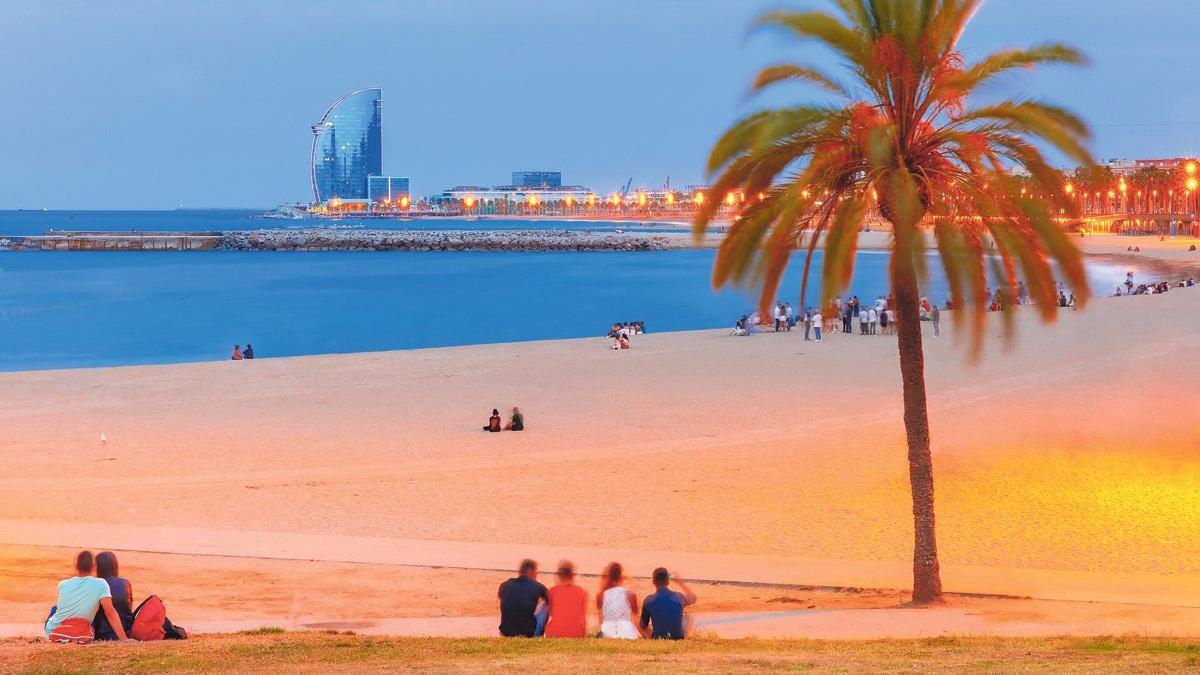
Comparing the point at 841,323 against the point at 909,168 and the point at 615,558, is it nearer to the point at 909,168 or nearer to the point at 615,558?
the point at 615,558

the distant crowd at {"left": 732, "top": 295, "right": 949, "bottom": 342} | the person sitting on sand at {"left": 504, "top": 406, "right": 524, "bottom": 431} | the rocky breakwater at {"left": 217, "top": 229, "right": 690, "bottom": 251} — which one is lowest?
the person sitting on sand at {"left": 504, "top": 406, "right": 524, "bottom": 431}

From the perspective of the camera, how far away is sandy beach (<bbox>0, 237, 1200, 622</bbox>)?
13633 mm

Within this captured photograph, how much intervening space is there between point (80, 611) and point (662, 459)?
36.8 ft

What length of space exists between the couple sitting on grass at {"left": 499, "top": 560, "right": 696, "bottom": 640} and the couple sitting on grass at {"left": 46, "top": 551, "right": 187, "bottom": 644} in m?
2.15

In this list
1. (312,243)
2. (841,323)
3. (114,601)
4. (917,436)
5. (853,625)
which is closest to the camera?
(114,601)

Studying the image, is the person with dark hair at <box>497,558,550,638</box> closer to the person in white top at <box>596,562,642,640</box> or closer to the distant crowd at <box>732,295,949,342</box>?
the person in white top at <box>596,562,642,640</box>

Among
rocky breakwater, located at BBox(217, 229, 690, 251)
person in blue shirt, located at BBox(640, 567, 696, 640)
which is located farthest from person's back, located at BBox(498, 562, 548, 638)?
rocky breakwater, located at BBox(217, 229, 690, 251)

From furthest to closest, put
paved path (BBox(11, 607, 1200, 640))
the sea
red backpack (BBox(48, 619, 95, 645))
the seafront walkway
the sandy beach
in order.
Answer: the sea < the sandy beach < the seafront walkway < paved path (BBox(11, 607, 1200, 640)) < red backpack (BBox(48, 619, 95, 645))

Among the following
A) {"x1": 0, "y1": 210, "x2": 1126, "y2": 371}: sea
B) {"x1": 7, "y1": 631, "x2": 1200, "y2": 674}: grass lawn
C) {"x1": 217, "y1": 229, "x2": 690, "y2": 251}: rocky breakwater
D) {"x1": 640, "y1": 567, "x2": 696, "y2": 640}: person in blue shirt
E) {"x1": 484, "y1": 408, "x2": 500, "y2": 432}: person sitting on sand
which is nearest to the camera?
{"x1": 7, "y1": 631, "x2": 1200, "y2": 674}: grass lawn

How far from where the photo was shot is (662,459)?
18812 millimetres

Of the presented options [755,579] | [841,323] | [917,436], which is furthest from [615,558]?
[841,323]

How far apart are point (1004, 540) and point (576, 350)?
23.1m

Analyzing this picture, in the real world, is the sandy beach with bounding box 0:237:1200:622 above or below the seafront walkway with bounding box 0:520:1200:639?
above

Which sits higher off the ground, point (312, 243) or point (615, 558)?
point (312, 243)
